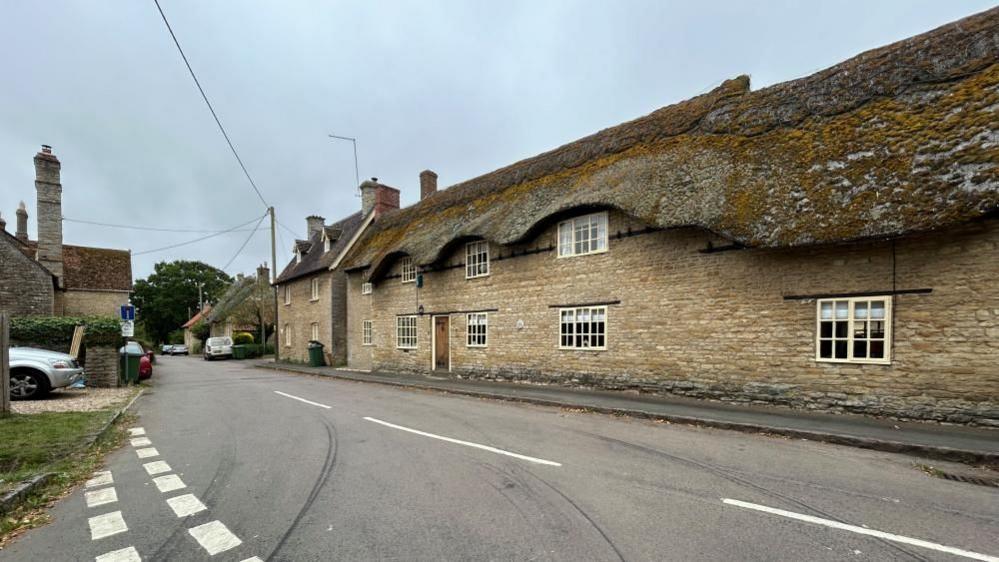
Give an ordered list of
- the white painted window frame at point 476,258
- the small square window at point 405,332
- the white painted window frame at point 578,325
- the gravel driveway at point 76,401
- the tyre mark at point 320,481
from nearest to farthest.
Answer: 1. the tyre mark at point 320,481
2. the gravel driveway at point 76,401
3. the white painted window frame at point 578,325
4. the white painted window frame at point 476,258
5. the small square window at point 405,332

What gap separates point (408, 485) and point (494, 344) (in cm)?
1036

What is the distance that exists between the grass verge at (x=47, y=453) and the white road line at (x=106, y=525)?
56cm

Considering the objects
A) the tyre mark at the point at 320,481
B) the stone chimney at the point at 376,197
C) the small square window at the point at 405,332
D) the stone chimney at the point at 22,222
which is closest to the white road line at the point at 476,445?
the tyre mark at the point at 320,481

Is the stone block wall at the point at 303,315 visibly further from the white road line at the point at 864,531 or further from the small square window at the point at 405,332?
the white road line at the point at 864,531

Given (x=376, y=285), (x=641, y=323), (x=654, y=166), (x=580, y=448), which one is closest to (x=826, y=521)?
(x=580, y=448)

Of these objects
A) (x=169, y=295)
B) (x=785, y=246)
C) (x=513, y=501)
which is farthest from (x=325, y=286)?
(x=169, y=295)

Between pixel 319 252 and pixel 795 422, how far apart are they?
27148 millimetres

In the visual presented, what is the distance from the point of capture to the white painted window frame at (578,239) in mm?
12750

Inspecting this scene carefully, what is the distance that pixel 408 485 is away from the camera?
5.15 m

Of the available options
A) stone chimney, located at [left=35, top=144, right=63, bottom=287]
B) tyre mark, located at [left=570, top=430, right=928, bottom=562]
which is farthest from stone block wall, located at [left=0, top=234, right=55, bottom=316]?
tyre mark, located at [left=570, top=430, right=928, bottom=562]

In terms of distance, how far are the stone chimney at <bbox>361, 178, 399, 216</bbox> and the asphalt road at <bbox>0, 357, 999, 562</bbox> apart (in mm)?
19245

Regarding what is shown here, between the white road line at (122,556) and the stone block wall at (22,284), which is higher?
the stone block wall at (22,284)

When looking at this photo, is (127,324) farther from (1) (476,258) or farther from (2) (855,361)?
(2) (855,361)

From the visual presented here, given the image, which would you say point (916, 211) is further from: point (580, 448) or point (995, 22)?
point (580, 448)
